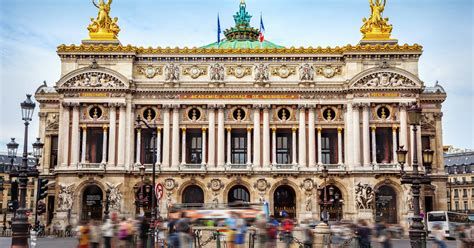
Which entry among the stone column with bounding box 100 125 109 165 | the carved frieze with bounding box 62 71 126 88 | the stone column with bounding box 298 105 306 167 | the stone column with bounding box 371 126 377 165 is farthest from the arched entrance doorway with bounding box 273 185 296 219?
the carved frieze with bounding box 62 71 126 88

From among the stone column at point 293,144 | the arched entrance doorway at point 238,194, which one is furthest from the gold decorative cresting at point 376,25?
the arched entrance doorway at point 238,194

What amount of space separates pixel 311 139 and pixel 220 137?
9.63m

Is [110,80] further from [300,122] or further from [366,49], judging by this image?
[366,49]

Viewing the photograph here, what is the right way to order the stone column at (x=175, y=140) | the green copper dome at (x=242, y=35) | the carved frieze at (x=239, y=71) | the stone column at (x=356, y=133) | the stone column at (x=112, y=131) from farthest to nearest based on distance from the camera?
the green copper dome at (x=242, y=35), the carved frieze at (x=239, y=71), the stone column at (x=175, y=140), the stone column at (x=112, y=131), the stone column at (x=356, y=133)

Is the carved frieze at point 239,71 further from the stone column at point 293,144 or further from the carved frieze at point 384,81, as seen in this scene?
the carved frieze at point 384,81

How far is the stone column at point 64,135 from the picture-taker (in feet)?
215

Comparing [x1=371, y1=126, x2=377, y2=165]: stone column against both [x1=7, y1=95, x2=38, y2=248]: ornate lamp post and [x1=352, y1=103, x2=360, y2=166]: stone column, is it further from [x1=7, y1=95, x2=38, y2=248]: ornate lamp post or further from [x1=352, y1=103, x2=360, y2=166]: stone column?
[x1=7, y1=95, x2=38, y2=248]: ornate lamp post

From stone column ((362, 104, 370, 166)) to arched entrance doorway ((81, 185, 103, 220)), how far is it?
91.6 ft

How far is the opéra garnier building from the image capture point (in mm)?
64812

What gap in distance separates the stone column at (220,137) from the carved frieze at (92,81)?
35.2 ft

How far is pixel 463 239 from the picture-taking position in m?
31.8

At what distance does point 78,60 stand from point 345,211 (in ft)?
107

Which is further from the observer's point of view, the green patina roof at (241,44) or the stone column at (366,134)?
the green patina roof at (241,44)

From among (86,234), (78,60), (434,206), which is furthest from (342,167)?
(86,234)
